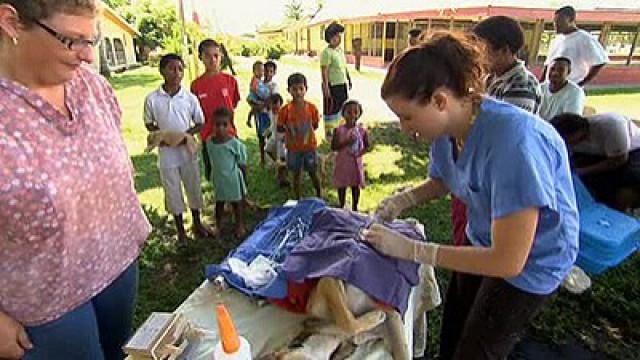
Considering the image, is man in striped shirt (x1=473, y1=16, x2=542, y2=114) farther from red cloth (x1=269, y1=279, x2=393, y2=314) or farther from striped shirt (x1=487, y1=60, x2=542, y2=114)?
red cloth (x1=269, y1=279, x2=393, y2=314)

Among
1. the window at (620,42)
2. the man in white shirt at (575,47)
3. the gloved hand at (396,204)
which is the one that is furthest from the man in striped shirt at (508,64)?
the window at (620,42)

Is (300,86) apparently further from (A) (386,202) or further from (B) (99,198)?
(B) (99,198)

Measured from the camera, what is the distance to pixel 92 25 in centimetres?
115

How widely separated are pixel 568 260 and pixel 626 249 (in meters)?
1.67

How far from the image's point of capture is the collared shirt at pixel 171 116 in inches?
131

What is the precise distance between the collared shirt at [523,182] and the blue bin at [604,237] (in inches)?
55.7

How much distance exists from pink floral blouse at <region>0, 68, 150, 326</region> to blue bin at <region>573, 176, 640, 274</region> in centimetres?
237

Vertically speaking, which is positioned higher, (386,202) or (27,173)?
(27,173)

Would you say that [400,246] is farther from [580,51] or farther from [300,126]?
[580,51]

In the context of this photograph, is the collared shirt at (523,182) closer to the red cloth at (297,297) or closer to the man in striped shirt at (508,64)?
the red cloth at (297,297)

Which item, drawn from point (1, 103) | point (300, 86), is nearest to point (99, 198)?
point (1, 103)

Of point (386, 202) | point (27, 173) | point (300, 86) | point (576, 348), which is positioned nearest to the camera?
point (27, 173)

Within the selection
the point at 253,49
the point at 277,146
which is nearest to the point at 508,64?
the point at 277,146

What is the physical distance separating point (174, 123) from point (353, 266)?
2387 millimetres
